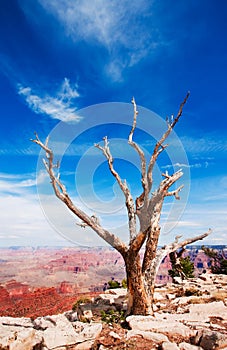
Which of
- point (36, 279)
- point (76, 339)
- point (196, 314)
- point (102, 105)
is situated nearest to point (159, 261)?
point (196, 314)

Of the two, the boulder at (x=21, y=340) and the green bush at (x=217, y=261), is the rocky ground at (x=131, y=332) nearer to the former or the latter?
the boulder at (x=21, y=340)

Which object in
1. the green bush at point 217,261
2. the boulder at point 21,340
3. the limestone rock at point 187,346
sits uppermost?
the green bush at point 217,261

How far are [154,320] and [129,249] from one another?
2593mm

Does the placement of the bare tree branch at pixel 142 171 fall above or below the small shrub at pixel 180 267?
above

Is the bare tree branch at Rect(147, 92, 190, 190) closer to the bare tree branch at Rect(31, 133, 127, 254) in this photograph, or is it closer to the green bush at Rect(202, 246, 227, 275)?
the bare tree branch at Rect(31, 133, 127, 254)

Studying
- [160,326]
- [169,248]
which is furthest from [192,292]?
[160,326]

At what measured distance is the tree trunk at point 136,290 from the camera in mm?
10414

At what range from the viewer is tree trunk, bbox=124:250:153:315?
10.4 metres

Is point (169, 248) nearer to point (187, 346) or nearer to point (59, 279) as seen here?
point (187, 346)

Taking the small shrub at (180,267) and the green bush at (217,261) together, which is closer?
the small shrub at (180,267)

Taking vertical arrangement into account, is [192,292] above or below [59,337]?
above

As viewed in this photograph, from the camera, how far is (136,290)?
1052cm

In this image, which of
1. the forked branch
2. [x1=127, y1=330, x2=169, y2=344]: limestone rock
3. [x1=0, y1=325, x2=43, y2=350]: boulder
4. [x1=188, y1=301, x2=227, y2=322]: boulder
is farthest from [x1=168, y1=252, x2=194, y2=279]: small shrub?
[x1=0, y1=325, x2=43, y2=350]: boulder

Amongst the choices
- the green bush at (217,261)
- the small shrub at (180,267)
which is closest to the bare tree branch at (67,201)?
the small shrub at (180,267)
